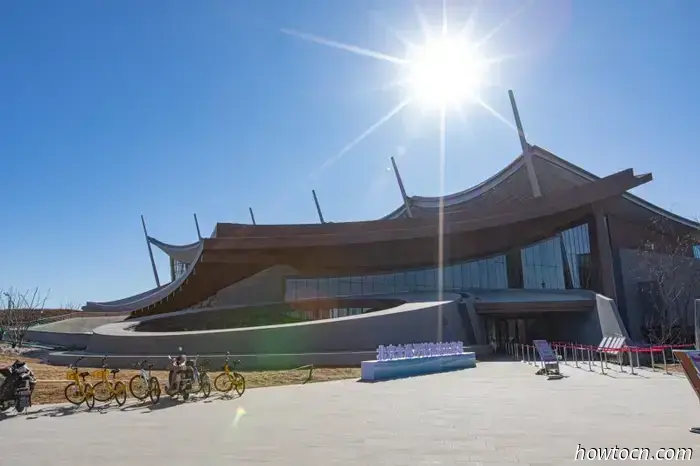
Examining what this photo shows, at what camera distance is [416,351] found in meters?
16.7

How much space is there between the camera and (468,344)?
81.9 feet

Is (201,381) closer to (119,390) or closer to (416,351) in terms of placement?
(119,390)

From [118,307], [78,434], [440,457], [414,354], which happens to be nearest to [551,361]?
[414,354]

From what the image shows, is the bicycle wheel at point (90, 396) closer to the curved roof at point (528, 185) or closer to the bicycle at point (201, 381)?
the bicycle at point (201, 381)

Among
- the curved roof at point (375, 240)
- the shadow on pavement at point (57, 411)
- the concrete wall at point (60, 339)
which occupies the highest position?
the curved roof at point (375, 240)

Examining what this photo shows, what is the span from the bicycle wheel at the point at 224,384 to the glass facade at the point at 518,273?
23080 millimetres

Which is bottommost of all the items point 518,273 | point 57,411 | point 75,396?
point 57,411

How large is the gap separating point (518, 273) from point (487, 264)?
83.6 inches

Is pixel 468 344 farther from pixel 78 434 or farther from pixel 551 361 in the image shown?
pixel 78 434

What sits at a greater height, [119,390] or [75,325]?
[75,325]

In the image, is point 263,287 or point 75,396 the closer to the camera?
point 75,396

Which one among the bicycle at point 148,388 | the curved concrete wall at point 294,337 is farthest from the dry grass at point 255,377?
the curved concrete wall at point 294,337

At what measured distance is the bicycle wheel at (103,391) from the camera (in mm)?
10670

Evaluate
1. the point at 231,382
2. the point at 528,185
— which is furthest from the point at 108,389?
the point at 528,185
